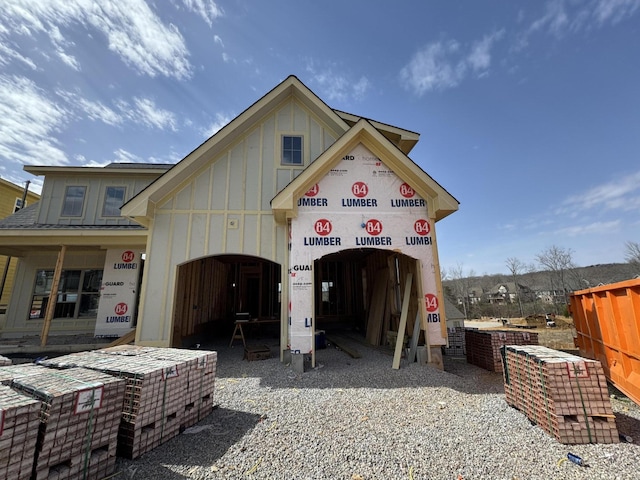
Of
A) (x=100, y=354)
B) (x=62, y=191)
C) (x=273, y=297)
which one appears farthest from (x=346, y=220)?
(x=62, y=191)

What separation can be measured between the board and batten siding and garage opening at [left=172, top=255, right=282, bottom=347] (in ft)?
2.98

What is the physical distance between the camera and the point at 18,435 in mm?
2658

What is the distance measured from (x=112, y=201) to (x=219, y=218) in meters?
8.46

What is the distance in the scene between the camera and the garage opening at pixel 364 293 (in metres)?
9.98

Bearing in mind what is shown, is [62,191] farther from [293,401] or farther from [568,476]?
[568,476]

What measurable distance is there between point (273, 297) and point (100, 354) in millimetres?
10597

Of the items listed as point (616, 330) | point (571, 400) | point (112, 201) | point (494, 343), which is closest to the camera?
point (571, 400)

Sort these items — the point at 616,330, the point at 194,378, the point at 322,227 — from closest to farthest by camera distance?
the point at 194,378 → the point at 616,330 → the point at 322,227

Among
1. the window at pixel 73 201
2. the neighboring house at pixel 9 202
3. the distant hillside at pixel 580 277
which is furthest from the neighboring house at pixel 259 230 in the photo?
the distant hillside at pixel 580 277

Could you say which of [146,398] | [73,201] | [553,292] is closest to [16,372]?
[146,398]

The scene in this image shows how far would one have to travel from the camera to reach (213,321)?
13.3 metres

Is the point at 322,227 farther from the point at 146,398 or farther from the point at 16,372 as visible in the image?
the point at 16,372

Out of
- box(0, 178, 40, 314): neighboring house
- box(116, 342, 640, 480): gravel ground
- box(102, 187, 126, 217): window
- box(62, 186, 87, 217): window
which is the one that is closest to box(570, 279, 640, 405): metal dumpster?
box(116, 342, 640, 480): gravel ground

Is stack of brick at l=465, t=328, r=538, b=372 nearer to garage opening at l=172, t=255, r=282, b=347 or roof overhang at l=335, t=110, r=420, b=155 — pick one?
garage opening at l=172, t=255, r=282, b=347
